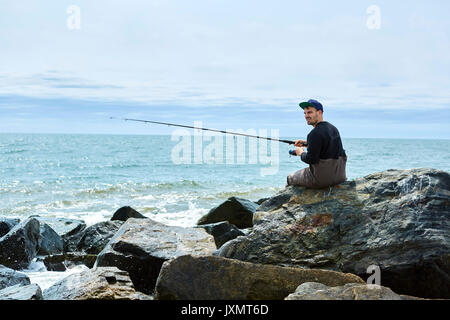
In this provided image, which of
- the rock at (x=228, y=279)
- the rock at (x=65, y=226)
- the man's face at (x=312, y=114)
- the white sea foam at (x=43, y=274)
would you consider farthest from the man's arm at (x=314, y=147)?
the rock at (x=65, y=226)

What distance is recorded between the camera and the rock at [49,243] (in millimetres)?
10639

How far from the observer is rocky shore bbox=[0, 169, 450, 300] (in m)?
5.16

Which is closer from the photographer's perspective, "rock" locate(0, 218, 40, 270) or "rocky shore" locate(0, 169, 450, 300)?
"rocky shore" locate(0, 169, 450, 300)

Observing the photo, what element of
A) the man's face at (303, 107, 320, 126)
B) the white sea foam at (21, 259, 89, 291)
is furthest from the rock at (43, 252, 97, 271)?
the man's face at (303, 107, 320, 126)

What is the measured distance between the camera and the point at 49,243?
35.7 feet

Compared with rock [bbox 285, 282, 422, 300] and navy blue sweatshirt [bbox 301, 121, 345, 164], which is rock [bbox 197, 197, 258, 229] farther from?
rock [bbox 285, 282, 422, 300]

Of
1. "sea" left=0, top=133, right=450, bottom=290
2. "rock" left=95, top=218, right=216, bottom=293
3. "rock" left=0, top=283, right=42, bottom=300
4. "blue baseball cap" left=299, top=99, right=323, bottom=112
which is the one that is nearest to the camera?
"rock" left=0, top=283, right=42, bottom=300

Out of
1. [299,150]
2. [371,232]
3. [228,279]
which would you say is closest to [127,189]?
[299,150]

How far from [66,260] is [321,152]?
6.14m

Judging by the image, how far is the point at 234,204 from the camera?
41.6 feet

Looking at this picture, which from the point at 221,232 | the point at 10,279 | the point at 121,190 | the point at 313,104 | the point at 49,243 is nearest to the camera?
the point at 313,104

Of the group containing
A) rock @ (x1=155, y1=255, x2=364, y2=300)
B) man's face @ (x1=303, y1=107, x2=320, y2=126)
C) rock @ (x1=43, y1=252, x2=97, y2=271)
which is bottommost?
rock @ (x1=43, y1=252, x2=97, y2=271)

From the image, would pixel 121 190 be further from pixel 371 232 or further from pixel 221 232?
pixel 371 232

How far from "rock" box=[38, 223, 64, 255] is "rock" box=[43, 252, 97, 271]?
0.57m
